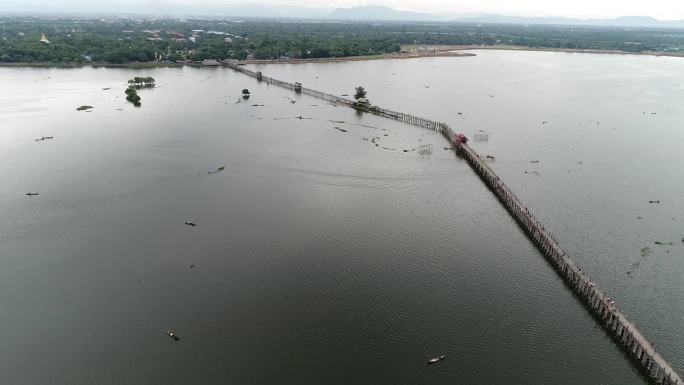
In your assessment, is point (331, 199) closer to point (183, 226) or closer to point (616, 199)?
point (183, 226)

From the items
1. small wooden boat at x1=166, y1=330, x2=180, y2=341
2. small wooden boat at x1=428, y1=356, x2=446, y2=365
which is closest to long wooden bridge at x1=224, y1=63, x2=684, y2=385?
small wooden boat at x1=428, y1=356, x2=446, y2=365

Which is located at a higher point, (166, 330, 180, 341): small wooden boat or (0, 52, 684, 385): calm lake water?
(0, 52, 684, 385): calm lake water

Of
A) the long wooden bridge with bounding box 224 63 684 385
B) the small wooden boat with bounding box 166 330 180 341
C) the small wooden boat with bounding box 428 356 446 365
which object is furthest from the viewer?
the small wooden boat with bounding box 166 330 180 341

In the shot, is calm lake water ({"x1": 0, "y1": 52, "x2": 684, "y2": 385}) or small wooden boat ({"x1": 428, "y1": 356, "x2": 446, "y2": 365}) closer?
small wooden boat ({"x1": 428, "y1": 356, "x2": 446, "y2": 365})

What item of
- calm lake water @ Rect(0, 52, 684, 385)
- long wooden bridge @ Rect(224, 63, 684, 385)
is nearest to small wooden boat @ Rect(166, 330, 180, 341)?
calm lake water @ Rect(0, 52, 684, 385)

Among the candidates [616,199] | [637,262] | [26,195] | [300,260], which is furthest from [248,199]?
[616,199]

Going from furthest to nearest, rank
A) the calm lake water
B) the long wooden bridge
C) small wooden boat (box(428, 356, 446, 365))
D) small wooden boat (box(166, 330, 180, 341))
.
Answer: small wooden boat (box(166, 330, 180, 341)) → the calm lake water → small wooden boat (box(428, 356, 446, 365)) → the long wooden bridge

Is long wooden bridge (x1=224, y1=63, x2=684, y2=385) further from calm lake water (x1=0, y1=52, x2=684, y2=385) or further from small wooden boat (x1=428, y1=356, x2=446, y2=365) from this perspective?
small wooden boat (x1=428, y1=356, x2=446, y2=365)

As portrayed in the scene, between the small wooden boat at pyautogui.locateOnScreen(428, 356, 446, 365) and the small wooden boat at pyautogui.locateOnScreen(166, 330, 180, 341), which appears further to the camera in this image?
the small wooden boat at pyautogui.locateOnScreen(166, 330, 180, 341)
